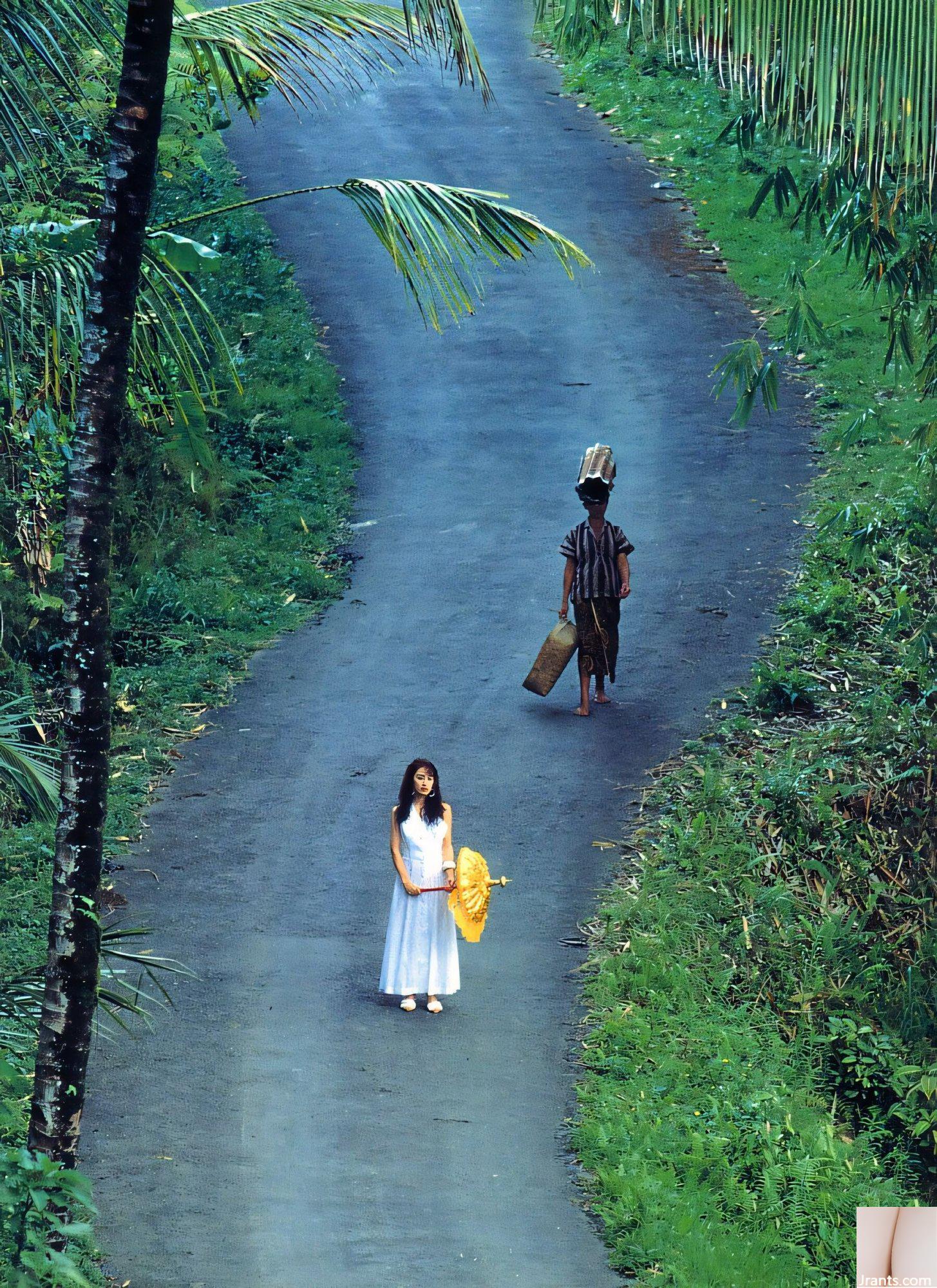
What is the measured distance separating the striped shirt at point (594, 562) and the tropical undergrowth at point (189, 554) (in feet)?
11.1

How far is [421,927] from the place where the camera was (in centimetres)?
980

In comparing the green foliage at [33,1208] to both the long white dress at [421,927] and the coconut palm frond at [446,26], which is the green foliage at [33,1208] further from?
the coconut palm frond at [446,26]

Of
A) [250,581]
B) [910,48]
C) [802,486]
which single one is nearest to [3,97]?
[910,48]

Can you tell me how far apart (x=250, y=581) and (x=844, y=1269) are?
10162 mm

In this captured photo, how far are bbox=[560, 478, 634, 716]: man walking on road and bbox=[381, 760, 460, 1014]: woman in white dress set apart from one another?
3.84 meters

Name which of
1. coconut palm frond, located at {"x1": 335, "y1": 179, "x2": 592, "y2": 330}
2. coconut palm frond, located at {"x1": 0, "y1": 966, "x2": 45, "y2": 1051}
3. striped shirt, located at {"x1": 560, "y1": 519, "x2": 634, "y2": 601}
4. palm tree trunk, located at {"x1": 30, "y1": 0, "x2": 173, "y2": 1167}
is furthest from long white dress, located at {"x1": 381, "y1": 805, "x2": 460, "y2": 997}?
striped shirt, located at {"x1": 560, "y1": 519, "x2": 634, "y2": 601}

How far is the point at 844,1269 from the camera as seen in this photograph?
7980 millimetres

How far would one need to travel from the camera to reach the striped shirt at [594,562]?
13.3 metres

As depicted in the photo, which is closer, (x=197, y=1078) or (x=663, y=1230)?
(x=663, y=1230)

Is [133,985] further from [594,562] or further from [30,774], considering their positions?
[594,562]

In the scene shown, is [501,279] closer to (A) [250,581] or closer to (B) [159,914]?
(A) [250,581]

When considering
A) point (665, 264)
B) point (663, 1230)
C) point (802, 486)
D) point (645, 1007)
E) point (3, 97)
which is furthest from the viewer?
point (665, 264)

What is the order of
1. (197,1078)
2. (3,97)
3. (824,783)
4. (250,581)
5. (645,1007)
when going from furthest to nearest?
(250,581), (824,783), (645,1007), (197,1078), (3,97)
